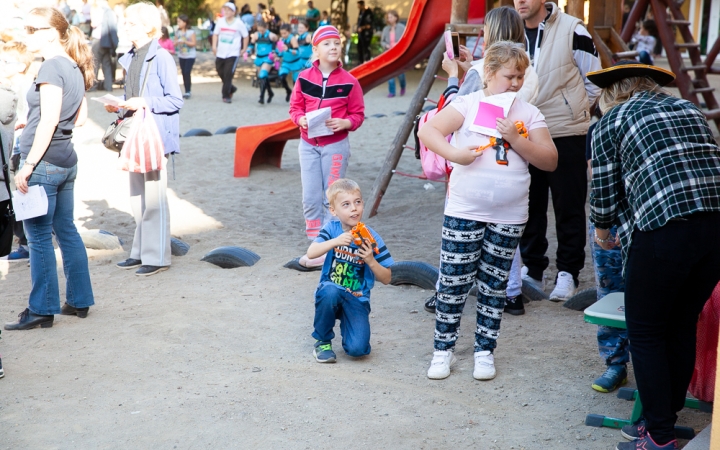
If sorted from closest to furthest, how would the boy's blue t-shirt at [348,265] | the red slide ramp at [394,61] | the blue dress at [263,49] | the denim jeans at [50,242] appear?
the boy's blue t-shirt at [348,265] < the denim jeans at [50,242] < the red slide ramp at [394,61] < the blue dress at [263,49]

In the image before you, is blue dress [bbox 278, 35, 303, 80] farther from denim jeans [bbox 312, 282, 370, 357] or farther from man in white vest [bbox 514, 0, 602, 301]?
denim jeans [bbox 312, 282, 370, 357]

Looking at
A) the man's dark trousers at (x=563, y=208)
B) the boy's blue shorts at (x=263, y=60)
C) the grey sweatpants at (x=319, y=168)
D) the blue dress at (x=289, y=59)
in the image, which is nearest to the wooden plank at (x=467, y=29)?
the grey sweatpants at (x=319, y=168)

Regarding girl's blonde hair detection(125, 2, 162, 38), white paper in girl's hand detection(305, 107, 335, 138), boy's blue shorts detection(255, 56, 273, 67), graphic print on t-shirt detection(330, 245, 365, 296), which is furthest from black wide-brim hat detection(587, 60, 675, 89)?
boy's blue shorts detection(255, 56, 273, 67)

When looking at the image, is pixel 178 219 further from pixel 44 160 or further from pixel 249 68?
pixel 249 68

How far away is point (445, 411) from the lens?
363 centimetres

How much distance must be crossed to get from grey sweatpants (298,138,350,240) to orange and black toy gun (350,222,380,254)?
1887 mm

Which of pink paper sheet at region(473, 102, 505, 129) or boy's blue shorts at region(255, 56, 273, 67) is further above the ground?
pink paper sheet at region(473, 102, 505, 129)

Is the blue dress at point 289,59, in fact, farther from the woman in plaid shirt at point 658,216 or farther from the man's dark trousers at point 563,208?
the woman in plaid shirt at point 658,216

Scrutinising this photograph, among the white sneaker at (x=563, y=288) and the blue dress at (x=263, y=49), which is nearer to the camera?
the white sneaker at (x=563, y=288)

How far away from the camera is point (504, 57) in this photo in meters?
3.62

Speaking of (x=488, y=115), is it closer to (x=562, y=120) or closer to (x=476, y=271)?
(x=476, y=271)

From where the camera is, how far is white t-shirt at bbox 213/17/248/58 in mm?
15875

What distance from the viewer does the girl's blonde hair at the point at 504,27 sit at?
4.14m

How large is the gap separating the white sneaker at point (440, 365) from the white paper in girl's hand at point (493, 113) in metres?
1.18
